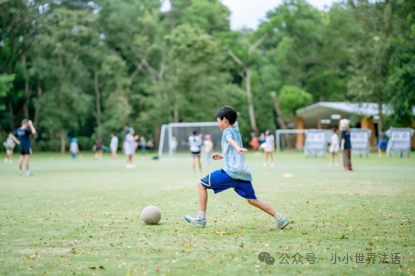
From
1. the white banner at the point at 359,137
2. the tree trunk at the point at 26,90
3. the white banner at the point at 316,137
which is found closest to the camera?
the white banner at the point at 359,137

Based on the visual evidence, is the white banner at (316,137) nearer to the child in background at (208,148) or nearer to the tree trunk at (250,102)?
the child in background at (208,148)

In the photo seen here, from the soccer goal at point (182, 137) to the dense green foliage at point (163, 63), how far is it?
14.7m

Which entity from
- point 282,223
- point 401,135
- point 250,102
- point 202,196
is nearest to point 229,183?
point 202,196

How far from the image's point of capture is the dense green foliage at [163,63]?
54.0 m

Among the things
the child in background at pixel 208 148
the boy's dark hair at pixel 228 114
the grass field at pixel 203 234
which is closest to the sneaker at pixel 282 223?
the grass field at pixel 203 234

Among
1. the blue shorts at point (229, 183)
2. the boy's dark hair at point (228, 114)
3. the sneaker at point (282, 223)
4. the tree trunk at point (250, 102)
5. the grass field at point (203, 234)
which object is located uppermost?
the tree trunk at point (250, 102)

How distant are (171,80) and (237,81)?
15962 mm

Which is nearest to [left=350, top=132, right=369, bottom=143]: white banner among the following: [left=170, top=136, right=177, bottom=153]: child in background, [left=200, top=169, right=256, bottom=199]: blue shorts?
[left=170, top=136, right=177, bottom=153]: child in background

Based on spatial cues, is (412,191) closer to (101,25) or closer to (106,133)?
(106,133)

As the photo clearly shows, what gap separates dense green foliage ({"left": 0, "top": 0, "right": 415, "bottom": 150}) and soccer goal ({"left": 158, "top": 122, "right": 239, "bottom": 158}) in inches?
578

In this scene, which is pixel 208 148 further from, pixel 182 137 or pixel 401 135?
pixel 401 135

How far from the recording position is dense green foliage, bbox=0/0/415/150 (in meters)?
54.0

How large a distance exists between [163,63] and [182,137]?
2199cm

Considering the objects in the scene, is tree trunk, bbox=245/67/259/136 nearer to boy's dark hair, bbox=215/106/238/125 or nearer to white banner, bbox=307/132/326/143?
white banner, bbox=307/132/326/143
